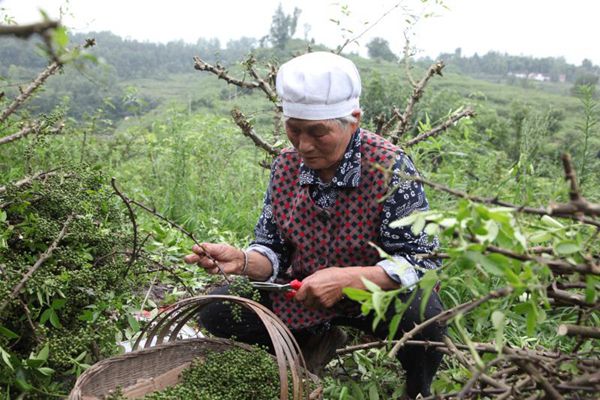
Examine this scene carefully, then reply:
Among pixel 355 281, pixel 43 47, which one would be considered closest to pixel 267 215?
pixel 355 281

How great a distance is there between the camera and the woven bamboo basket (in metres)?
1.77

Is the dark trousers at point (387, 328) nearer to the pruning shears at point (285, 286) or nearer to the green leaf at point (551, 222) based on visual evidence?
the pruning shears at point (285, 286)

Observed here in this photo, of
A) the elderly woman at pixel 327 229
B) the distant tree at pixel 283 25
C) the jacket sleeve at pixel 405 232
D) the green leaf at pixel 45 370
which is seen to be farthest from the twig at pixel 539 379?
the distant tree at pixel 283 25

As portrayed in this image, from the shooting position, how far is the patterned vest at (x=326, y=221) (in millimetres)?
2244

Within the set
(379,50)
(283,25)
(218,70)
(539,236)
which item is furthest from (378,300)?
(283,25)

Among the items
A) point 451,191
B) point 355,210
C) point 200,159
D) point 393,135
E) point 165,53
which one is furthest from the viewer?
point 165,53

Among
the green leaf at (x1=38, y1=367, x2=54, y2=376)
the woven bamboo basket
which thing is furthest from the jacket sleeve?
the green leaf at (x1=38, y1=367, x2=54, y2=376)

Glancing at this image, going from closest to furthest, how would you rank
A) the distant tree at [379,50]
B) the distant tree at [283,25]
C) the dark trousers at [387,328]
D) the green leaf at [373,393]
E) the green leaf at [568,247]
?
the green leaf at [568,247] < the dark trousers at [387,328] < the green leaf at [373,393] < the distant tree at [379,50] < the distant tree at [283,25]

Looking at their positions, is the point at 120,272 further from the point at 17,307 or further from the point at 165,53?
the point at 165,53

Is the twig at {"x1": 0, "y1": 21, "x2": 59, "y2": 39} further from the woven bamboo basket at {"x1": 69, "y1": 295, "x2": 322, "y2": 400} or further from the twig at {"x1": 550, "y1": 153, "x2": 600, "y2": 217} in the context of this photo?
the woven bamboo basket at {"x1": 69, "y1": 295, "x2": 322, "y2": 400}

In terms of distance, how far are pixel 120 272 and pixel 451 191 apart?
1.63 metres

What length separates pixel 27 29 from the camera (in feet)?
1.83

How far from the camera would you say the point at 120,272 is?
236 centimetres

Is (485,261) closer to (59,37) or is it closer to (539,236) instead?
(539,236)
